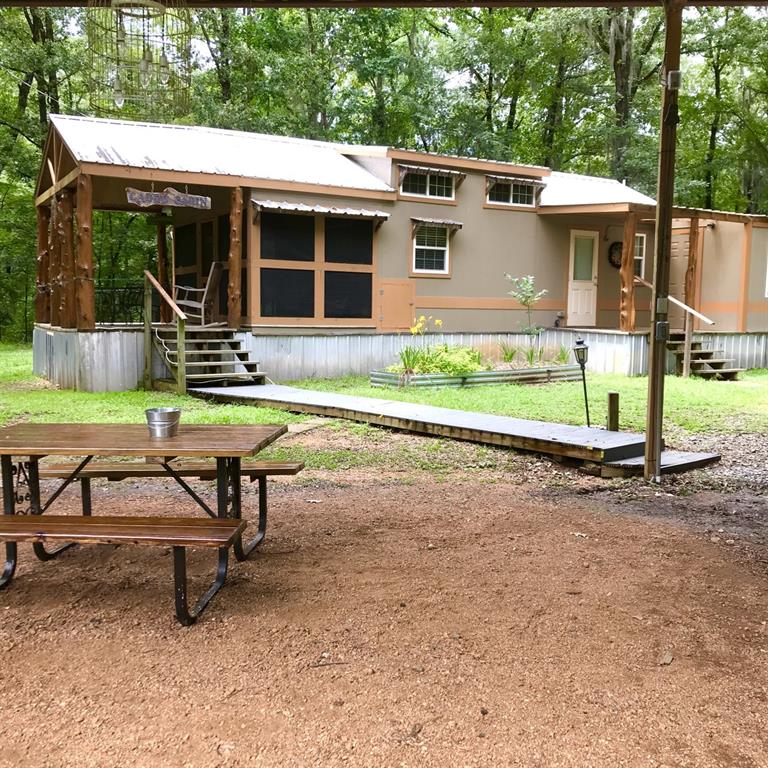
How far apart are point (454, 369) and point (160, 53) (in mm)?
7378

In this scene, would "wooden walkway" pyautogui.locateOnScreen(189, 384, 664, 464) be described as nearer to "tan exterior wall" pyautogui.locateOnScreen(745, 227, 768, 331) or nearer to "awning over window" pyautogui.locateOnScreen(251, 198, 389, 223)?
"awning over window" pyautogui.locateOnScreen(251, 198, 389, 223)

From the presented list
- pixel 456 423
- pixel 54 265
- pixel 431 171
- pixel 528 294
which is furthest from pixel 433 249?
pixel 456 423

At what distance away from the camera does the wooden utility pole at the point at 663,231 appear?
5621 millimetres

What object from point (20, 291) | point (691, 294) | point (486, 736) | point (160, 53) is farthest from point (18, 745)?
point (20, 291)

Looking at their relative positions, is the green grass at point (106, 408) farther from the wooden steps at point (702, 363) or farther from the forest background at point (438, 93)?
the forest background at point (438, 93)

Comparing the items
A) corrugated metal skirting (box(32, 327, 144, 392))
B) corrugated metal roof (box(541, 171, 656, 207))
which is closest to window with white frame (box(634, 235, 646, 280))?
corrugated metal roof (box(541, 171, 656, 207))

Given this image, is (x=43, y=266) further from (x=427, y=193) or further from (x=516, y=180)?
(x=516, y=180)

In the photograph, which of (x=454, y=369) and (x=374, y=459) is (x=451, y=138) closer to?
(x=454, y=369)

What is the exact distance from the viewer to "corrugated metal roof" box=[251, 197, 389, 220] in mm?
12203

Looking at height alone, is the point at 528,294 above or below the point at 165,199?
below

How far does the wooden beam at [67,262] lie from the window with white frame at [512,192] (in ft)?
25.2

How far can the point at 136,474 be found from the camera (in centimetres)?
439

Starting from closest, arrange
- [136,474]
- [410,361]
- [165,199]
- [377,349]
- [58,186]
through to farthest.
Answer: [136,474] → [165,199] → [410,361] → [58,186] → [377,349]

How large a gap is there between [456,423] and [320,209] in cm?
616
